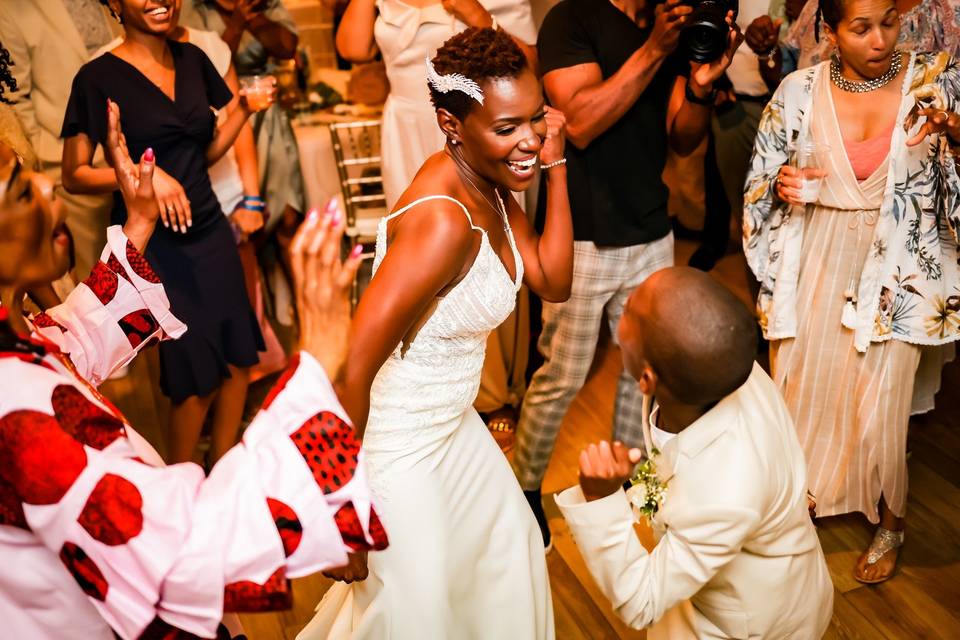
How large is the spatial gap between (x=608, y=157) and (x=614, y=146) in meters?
0.04

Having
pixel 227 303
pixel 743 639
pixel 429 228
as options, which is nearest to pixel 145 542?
pixel 429 228

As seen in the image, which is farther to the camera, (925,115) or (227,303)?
(227,303)

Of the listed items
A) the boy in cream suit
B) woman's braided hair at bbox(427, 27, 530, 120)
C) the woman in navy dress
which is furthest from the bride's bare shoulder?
the woman in navy dress

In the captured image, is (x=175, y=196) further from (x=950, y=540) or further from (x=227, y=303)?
(x=950, y=540)

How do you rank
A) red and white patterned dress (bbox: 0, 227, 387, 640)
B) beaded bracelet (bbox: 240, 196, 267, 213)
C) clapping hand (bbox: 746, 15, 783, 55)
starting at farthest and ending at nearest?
beaded bracelet (bbox: 240, 196, 267, 213) → clapping hand (bbox: 746, 15, 783, 55) → red and white patterned dress (bbox: 0, 227, 387, 640)

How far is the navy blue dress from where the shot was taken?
8.48 ft

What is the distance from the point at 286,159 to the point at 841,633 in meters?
2.84

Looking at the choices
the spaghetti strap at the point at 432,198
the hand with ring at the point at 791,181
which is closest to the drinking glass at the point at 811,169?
the hand with ring at the point at 791,181

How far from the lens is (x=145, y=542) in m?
1.12

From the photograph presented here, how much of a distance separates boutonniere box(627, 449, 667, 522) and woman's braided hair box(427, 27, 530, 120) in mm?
821

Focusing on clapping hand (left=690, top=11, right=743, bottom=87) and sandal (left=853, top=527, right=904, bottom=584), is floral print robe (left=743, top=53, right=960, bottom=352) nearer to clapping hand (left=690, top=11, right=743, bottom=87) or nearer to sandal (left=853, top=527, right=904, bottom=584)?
clapping hand (left=690, top=11, right=743, bottom=87)

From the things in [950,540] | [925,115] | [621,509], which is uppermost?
[925,115]

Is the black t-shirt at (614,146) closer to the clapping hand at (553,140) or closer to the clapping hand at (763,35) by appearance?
the clapping hand at (553,140)

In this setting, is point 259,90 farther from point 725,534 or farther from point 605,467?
point 725,534
